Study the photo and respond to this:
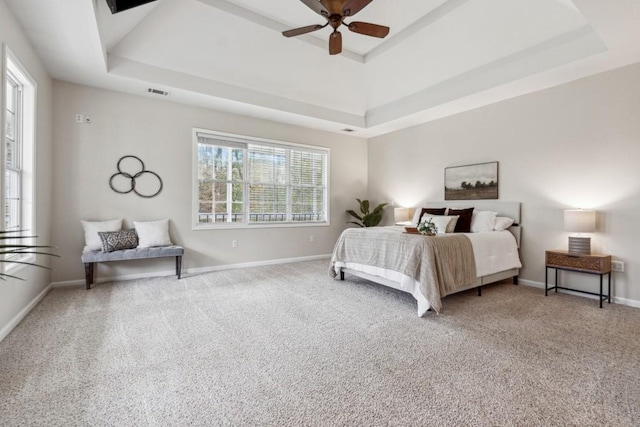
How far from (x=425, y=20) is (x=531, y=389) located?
4.46m

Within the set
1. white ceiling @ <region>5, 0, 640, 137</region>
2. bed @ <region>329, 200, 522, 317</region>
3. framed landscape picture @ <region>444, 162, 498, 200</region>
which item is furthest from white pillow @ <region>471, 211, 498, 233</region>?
white ceiling @ <region>5, 0, 640, 137</region>

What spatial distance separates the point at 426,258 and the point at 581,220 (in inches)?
80.7

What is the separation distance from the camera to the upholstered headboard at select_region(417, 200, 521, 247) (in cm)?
449

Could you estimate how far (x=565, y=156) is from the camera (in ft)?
13.3

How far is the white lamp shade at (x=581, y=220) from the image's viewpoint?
358cm

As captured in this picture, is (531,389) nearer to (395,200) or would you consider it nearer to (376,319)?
(376,319)

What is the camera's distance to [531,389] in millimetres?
1846

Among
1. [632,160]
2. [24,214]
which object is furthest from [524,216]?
[24,214]

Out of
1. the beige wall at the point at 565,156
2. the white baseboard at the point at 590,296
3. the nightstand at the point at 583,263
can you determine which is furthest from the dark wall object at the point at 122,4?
the white baseboard at the point at 590,296

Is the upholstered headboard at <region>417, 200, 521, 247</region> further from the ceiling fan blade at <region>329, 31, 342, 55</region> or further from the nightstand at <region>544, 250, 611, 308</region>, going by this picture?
the ceiling fan blade at <region>329, 31, 342, 55</region>

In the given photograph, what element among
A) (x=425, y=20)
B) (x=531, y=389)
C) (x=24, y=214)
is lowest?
(x=531, y=389)

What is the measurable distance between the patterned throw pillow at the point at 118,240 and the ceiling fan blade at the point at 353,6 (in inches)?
151

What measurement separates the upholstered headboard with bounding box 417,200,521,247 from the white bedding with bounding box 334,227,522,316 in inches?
10.7

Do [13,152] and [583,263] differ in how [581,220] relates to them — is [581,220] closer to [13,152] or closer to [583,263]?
[583,263]
